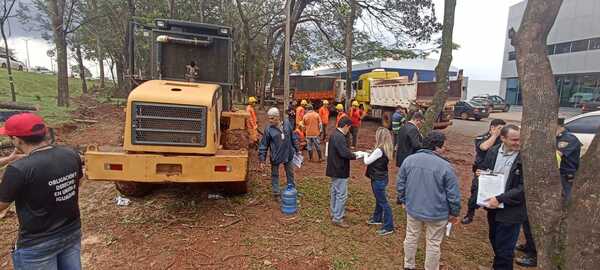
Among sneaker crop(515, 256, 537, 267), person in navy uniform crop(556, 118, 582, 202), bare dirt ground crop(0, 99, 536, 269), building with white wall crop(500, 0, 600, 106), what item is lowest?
sneaker crop(515, 256, 537, 267)

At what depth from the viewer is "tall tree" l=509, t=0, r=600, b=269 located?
7.09 ft

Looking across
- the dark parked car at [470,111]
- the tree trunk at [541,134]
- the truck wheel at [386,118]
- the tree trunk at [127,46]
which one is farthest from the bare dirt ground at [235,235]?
the dark parked car at [470,111]

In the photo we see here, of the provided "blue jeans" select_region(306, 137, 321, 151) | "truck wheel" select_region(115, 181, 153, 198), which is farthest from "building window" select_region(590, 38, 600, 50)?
"truck wheel" select_region(115, 181, 153, 198)

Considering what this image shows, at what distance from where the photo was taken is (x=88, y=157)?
3939 millimetres

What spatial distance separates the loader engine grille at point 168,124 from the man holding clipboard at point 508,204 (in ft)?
10.9

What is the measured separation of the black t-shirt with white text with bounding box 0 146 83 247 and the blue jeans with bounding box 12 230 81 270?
0.16 ft

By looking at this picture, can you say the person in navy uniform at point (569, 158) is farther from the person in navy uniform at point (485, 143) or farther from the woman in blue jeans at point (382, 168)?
the woman in blue jeans at point (382, 168)

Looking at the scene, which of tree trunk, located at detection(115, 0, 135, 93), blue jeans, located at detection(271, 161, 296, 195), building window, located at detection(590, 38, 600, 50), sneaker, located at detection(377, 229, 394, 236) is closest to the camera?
sneaker, located at detection(377, 229, 394, 236)

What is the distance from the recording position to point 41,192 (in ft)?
7.39

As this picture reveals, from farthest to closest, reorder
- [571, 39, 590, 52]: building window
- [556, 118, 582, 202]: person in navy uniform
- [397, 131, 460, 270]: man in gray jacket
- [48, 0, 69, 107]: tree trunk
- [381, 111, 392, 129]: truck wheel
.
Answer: [571, 39, 590, 52]: building window
[381, 111, 392, 129]: truck wheel
[48, 0, 69, 107]: tree trunk
[556, 118, 582, 202]: person in navy uniform
[397, 131, 460, 270]: man in gray jacket

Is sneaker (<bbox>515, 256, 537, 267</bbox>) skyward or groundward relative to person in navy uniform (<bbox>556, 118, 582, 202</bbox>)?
groundward

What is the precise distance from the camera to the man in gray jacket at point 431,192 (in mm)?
3139

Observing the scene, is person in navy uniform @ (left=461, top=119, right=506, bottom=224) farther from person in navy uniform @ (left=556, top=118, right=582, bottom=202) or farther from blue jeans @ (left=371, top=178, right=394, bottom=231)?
blue jeans @ (left=371, top=178, right=394, bottom=231)

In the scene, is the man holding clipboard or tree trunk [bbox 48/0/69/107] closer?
the man holding clipboard
